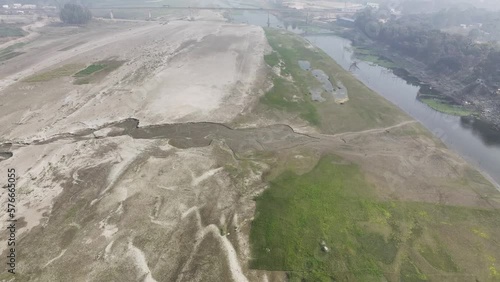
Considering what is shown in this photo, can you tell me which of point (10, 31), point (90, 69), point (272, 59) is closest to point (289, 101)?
point (272, 59)

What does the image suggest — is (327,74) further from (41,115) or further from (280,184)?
(41,115)

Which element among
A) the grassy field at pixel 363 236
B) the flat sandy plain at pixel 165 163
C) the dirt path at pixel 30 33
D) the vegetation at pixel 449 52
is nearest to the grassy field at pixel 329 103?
the flat sandy plain at pixel 165 163

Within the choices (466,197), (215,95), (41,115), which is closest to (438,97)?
(466,197)

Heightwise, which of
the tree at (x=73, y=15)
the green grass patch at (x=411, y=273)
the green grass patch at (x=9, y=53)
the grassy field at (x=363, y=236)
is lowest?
the green grass patch at (x=411, y=273)

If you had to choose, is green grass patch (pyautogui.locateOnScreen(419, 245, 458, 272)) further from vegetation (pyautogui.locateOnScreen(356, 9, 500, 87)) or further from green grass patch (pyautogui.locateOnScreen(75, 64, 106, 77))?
green grass patch (pyautogui.locateOnScreen(75, 64, 106, 77))

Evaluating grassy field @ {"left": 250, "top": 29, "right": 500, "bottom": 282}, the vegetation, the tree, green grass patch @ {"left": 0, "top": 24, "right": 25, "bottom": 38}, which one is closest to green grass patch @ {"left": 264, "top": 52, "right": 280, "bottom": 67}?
the vegetation

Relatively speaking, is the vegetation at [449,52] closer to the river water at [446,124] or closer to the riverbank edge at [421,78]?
the riverbank edge at [421,78]
